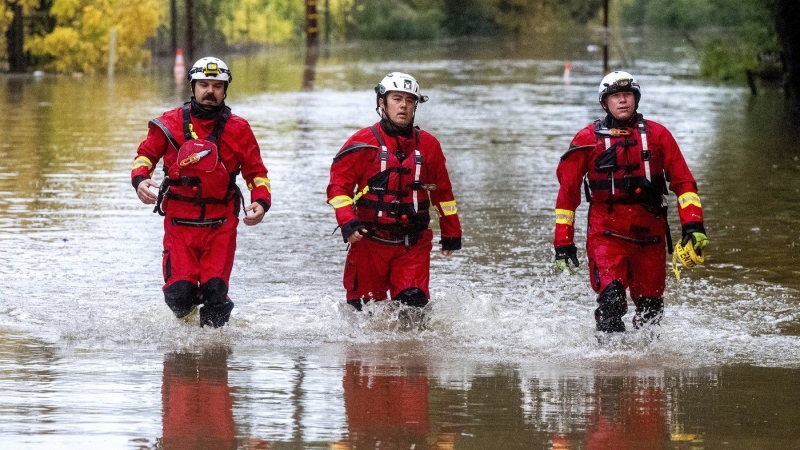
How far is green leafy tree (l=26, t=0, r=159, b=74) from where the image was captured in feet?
143

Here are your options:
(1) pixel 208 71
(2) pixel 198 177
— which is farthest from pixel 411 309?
(1) pixel 208 71

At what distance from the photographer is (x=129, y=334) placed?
934 centimetres

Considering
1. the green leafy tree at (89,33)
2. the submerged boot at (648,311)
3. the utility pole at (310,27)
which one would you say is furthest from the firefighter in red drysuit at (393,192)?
the utility pole at (310,27)

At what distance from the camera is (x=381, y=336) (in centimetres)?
937

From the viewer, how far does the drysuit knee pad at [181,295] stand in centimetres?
905

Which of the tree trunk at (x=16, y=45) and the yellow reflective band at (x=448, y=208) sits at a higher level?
the tree trunk at (x=16, y=45)

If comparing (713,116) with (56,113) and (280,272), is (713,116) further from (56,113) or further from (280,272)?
(280,272)

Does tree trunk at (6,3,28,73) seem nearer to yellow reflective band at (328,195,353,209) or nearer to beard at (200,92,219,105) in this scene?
beard at (200,92,219,105)

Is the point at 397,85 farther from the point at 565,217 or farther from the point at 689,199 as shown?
the point at 689,199

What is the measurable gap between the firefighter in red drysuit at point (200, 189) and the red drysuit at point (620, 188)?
1.88 m

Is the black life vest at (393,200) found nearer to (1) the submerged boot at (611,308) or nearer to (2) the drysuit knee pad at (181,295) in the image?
(2) the drysuit knee pad at (181,295)

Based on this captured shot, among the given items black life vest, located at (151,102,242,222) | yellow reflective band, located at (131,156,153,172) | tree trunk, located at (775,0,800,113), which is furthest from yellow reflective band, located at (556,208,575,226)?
tree trunk, located at (775,0,800,113)

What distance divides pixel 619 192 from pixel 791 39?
2136cm

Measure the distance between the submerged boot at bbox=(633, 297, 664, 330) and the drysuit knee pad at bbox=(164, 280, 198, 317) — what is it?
266 cm
